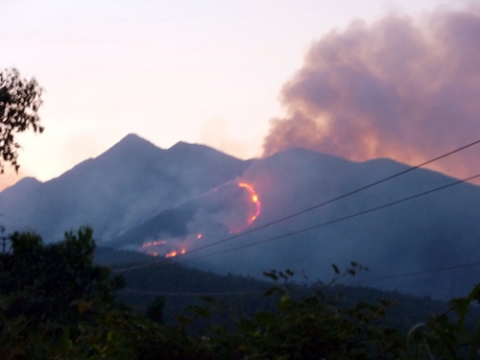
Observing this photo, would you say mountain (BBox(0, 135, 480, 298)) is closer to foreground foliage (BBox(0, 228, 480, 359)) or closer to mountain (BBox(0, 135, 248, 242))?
mountain (BBox(0, 135, 248, 242))

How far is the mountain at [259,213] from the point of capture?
74.4 m

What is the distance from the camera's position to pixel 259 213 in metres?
82.9

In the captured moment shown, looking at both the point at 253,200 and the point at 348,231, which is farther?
the point at 348,231

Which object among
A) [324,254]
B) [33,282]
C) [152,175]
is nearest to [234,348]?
[33,282]

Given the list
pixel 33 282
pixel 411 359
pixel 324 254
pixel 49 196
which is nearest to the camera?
pixel 411 359

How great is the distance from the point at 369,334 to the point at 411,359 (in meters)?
0.49

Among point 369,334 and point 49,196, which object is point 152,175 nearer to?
point 49,196

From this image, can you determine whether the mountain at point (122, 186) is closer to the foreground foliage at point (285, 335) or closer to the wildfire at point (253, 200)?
the wildfire at point (253, 200)

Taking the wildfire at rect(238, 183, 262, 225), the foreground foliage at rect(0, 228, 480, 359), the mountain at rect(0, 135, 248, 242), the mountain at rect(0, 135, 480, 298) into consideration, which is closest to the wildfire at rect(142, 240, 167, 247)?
the mountain at rect(0, 135, 480, 298)

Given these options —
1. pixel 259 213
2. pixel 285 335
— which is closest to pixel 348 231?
pixel 259 213

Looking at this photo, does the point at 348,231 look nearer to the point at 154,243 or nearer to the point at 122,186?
the point at 154,243

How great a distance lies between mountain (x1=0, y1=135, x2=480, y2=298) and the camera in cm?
7444

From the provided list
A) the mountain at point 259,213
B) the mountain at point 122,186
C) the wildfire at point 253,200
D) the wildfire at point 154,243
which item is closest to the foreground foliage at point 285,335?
the mountain at point 259,213

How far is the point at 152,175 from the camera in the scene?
141750 mm
